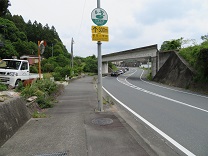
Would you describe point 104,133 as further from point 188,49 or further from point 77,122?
point 188,49

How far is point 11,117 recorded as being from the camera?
4.38m

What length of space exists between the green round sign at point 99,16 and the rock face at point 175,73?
13.3 meters

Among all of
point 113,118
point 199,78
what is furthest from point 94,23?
point 199,78

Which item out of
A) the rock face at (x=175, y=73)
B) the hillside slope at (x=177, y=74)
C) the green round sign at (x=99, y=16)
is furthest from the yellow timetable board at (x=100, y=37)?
the rock face at (x=175, y=73)

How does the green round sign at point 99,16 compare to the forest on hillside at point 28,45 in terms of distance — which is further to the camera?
the forest on hillside at point 28,45

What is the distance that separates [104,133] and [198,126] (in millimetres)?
3235

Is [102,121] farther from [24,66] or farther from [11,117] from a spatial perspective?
[24,66]

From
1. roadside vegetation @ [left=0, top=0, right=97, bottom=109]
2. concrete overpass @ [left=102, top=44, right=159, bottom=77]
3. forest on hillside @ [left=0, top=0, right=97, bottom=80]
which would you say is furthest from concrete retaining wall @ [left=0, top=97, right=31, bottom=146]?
concrete overpass @ [left=102, top=44, right=159, bottom=77]

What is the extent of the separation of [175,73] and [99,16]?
16632 mm

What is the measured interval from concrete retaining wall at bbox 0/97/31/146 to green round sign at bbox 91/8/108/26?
405cm

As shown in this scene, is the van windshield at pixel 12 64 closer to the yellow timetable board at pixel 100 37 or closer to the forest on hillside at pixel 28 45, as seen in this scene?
the forest on hillside at pixel 28 45

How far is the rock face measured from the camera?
17.5m

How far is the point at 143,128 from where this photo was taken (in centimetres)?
543

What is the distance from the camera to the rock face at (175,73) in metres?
17.5
